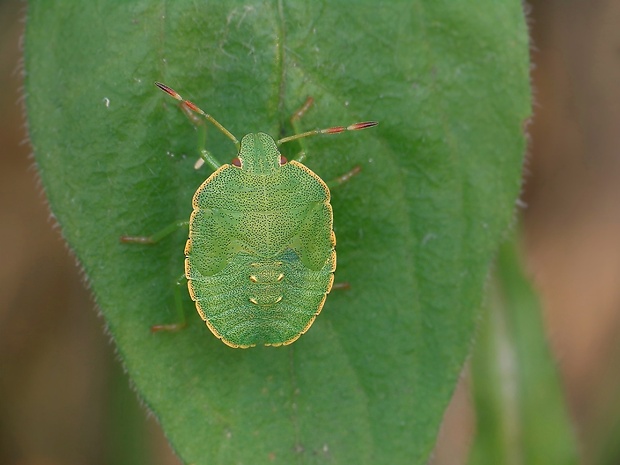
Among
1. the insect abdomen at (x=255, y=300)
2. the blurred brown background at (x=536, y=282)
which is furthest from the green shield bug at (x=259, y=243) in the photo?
the blurred brown background at (x=536, y=282)

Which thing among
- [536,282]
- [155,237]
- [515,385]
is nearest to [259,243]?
[155,237]

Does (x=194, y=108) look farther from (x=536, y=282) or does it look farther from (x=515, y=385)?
(x=536, y=282)

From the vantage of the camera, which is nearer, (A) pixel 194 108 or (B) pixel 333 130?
(A) pixel 194 108

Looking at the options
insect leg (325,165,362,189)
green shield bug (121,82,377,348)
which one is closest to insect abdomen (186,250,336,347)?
green shield bug (121,82,377,348)

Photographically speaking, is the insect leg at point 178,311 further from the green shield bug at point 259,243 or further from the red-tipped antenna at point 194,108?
the red-tipped antenna at point 194,108

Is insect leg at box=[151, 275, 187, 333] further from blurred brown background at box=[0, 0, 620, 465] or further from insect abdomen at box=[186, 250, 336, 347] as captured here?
blurred brown background at box=[0, 0, 620, 465]

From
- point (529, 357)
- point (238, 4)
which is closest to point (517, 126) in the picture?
point (238, 4)
